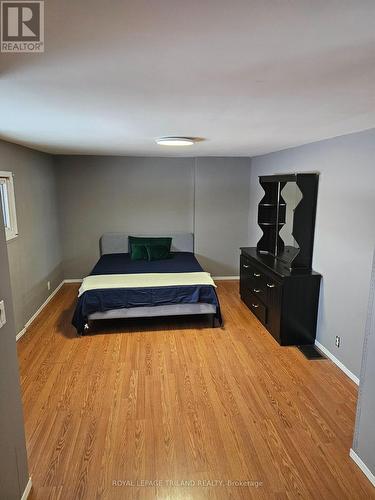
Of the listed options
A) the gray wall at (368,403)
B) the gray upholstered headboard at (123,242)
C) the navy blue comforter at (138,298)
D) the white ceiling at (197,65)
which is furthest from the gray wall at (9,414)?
the gray upholstered headboard at (123,242)

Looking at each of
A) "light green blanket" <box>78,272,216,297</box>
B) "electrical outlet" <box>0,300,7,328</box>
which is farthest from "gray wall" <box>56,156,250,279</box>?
"electrical outlet" <box>0,300,7,328</box>

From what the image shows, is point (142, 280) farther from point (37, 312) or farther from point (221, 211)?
point (221, 211)

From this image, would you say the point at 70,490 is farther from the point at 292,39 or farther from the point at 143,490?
the point at 292,39

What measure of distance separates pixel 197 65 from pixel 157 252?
4.13 m

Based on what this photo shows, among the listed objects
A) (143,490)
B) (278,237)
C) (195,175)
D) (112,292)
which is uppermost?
(195,175)

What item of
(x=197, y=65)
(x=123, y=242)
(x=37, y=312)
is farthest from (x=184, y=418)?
(x=123, y=242)

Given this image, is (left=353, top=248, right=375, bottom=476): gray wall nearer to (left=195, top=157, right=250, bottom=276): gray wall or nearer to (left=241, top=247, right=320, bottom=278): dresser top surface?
(left=241, top=247, right=320, bottom=278): dresser top surface

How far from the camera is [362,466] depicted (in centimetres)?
204

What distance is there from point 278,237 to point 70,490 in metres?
3.61

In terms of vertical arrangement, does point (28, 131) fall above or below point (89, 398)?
above

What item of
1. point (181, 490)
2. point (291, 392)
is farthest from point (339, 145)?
point (181, 490)

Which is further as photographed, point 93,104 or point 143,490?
point 143,490

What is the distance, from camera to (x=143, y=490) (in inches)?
75.0

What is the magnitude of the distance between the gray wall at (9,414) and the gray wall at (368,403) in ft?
6.73
